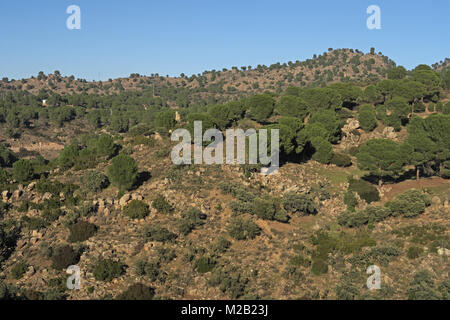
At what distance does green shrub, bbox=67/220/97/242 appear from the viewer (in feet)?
150

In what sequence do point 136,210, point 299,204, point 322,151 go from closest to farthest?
1. point 136,210
2. point 299,204
3. point 322,151

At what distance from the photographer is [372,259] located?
4006cm

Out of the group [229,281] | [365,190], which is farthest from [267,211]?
[365,190]

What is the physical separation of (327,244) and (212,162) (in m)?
23.5

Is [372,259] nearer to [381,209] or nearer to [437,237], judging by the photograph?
[437,237]

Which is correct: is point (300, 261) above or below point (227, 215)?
below

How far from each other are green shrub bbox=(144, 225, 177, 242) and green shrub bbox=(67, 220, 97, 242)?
20.1ft

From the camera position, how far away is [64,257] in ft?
138

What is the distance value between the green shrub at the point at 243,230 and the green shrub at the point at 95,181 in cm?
2085
